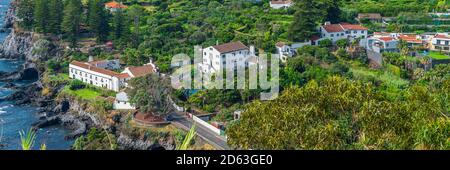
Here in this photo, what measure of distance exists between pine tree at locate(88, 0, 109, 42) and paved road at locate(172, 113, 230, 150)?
46.9ft

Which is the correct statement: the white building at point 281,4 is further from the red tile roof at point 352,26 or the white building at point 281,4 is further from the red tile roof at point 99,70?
the red tile roof at point 99,70

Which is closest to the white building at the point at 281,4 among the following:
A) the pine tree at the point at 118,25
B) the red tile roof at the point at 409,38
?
the red tile roof at the point at 409,38

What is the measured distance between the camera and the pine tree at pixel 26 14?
136ft

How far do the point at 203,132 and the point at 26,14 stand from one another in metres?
23.4

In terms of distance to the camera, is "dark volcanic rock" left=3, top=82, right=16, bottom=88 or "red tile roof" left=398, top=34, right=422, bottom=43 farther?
"dark volcanic rock" left=3, top=82, right=16, bottom=88

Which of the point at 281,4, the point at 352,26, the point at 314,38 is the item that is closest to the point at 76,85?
the point at 314,38

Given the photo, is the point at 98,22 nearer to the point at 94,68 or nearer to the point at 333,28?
the point at 94,68

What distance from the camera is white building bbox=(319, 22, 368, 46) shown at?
111 ft

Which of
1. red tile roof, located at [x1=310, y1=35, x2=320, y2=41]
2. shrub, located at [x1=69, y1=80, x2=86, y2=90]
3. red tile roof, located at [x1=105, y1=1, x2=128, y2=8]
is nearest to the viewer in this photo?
shrub, located at [x1=69, y1=80, x2=86, y2=90]

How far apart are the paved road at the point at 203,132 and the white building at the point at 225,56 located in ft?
16.3

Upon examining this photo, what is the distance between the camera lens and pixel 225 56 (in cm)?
3000

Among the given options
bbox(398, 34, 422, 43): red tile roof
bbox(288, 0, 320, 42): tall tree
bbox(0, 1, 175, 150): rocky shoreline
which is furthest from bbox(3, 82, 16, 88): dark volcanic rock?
bbox(398, 34, 422, 43): red tile roof

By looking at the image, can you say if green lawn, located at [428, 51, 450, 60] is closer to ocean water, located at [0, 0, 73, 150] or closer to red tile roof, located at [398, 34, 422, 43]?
red tile roof, located at [398, 34, 422, 43]

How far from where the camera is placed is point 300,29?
1305 inches
